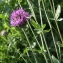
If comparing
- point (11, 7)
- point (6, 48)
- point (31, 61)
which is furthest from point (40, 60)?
point (11, 7)

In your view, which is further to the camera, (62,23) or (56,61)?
(62,23)

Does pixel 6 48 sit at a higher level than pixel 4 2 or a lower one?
lower

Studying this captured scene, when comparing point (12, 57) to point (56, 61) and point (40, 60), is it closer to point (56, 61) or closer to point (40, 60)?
point (40, 60)

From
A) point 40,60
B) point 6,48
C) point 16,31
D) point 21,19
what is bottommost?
point 40,60

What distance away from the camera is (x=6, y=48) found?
183 centimetres

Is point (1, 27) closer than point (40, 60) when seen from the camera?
No

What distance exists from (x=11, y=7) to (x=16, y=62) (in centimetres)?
51

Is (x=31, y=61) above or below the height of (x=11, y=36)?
below

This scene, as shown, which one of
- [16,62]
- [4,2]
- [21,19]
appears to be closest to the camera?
[21,19]

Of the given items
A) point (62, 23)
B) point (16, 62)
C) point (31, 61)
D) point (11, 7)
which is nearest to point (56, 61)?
point (31, 61)

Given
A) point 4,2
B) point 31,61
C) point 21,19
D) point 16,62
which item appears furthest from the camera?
point 4,2

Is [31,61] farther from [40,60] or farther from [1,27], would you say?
[1,27]

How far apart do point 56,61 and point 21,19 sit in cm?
36

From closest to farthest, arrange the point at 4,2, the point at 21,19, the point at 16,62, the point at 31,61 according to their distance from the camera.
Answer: the point at 21,19 < the point at 31,61 < the point at 16,62 < the point at 4,2
